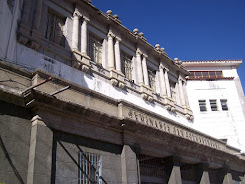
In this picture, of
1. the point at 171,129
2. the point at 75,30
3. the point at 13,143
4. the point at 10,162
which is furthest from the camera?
the point at 75,30

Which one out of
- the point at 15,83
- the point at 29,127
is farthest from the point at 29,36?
the point at 29,127

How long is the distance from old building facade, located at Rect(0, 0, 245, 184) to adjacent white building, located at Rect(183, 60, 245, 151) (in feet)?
12.6

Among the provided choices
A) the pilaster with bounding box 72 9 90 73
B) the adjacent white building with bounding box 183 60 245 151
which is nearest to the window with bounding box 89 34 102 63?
the pilaster with bounding box 72 9 90 73

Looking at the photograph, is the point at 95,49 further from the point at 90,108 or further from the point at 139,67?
the point at 90,108

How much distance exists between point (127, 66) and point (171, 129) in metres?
5.80

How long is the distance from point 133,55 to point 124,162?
989 cm

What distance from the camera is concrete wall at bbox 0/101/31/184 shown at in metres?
8.69

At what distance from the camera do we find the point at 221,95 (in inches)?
1097

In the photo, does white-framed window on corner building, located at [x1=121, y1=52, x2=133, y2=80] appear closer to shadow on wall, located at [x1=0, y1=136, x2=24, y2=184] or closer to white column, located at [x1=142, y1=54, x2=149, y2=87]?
white column, located at [x1=142, y1=54, x2=149, y2=87]

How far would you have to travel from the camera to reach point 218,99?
2753 centimetres

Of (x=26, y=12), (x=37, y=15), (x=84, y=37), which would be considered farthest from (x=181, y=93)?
(x=26, y=12)

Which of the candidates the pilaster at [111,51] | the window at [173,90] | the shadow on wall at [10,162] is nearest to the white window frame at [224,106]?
the window at [173,90]

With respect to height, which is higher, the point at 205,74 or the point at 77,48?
the point at 205,74

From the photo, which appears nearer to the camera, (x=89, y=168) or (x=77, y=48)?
(x=89, y=168)
